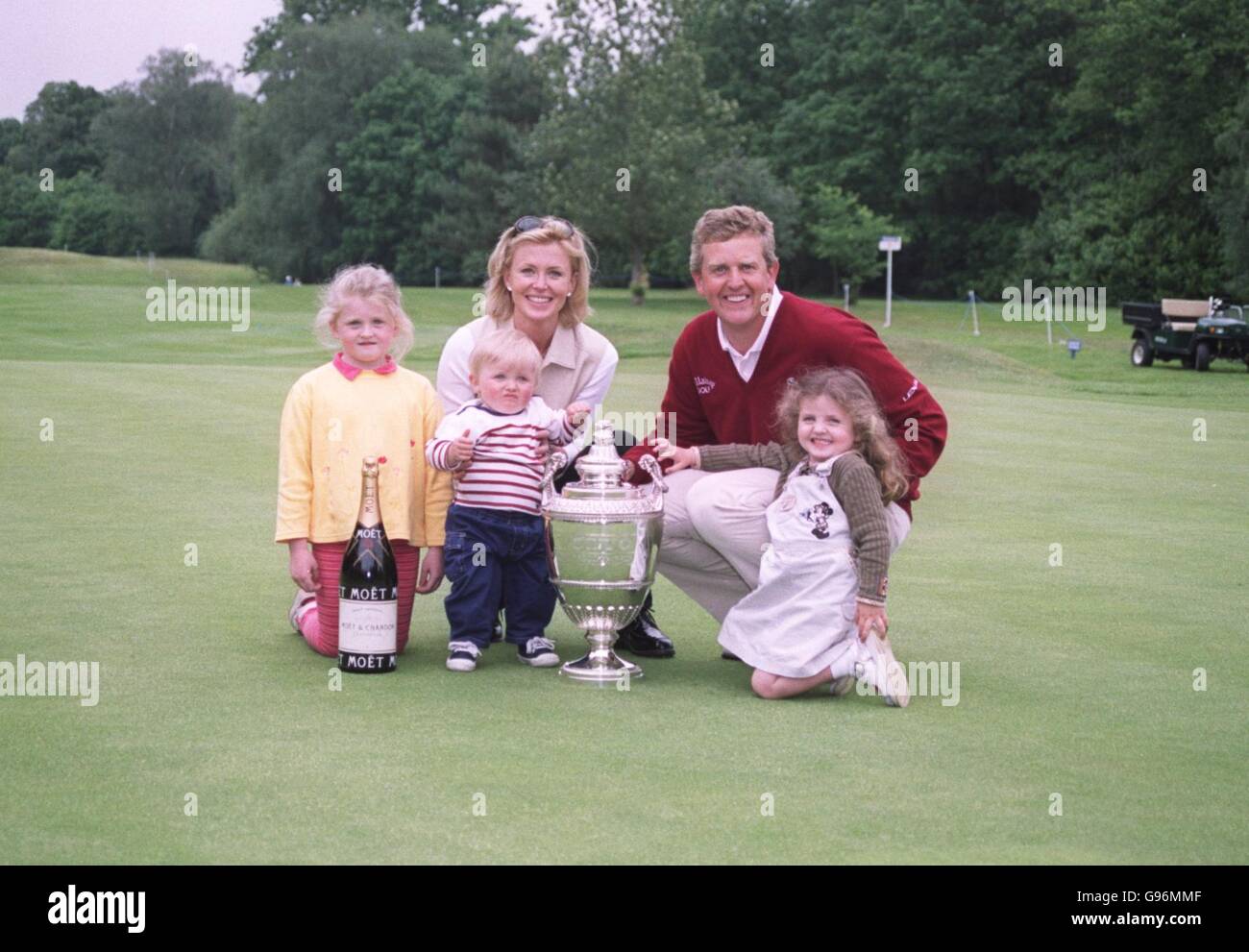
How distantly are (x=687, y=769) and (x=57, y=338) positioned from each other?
30.6m

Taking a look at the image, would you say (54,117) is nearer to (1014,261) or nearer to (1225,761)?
(1014,261)

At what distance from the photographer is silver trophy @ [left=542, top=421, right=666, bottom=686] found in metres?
5.78

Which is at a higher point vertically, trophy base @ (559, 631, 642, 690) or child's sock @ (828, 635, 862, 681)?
child's sock @ (828, 635, 862, 681)

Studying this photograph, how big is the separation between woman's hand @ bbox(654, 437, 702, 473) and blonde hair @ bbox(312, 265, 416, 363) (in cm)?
104

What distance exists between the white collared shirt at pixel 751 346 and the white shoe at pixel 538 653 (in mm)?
1314

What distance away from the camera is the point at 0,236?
62.5 meters

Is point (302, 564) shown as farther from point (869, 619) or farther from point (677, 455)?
point (869, 619)

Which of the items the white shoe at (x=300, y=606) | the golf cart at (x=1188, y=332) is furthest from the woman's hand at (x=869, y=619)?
the golf cart at (x=1188, y=332)

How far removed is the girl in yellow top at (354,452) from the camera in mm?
6125

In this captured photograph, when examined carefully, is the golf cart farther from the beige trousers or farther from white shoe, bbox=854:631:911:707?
white shoe, bbox=854:631:911:707

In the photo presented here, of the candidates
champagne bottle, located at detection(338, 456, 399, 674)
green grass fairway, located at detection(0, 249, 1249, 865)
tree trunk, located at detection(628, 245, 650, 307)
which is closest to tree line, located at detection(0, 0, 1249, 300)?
tree trunk, located at detection(628, 245, 650, 307)

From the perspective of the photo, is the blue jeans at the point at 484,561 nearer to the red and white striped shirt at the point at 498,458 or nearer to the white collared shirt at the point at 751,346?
the red and white striped shirt at the point at 498,458

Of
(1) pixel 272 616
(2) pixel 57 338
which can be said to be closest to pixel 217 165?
(2) pixel 57 338

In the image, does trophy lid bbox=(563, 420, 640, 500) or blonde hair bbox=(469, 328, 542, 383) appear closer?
trophy lid bbox=(563, 420, 640, 500)
